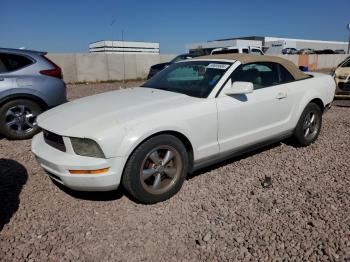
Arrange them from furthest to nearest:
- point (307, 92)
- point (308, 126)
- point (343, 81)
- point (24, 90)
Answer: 1. point (343, 81)
2. point (24, 90)
3. point (308, 126)
4. point (307, 92)

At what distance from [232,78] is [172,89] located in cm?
77

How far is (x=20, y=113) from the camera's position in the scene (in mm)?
5688

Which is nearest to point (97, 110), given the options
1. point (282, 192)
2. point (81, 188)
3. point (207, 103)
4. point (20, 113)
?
point (81, 188)

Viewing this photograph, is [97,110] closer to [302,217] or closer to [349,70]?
[302,217]

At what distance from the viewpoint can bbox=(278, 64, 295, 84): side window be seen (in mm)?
4630

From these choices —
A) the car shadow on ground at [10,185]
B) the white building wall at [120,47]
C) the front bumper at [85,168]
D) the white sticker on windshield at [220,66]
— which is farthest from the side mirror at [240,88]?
the white building wall at [120,47]

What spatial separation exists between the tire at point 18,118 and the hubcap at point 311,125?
4.58 metres

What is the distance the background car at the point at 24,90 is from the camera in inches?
217

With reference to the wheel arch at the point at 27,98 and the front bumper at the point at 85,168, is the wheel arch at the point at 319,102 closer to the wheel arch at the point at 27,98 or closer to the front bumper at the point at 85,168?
the front bumper at the point at 85,168

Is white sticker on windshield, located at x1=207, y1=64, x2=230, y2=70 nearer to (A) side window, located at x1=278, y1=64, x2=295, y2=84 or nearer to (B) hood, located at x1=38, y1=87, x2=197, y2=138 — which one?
(B) hood, located at x1=38, y1=87, x2=197, y2=138

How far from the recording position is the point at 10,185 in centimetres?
394

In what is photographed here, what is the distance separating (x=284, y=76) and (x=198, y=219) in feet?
8.63

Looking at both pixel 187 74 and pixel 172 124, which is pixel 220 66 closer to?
pixel 187 74

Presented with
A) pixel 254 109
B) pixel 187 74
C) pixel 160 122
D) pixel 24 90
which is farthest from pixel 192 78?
pixel 24 90
